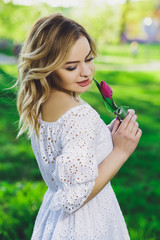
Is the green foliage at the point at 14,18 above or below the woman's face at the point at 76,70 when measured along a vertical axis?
below

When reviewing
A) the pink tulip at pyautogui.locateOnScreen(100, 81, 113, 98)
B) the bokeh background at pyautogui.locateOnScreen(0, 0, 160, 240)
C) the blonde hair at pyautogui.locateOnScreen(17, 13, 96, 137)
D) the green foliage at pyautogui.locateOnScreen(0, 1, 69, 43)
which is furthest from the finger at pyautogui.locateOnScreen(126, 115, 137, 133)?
the green foliage at pyautogui.locateOnScreen(0, 1, 69, 43)

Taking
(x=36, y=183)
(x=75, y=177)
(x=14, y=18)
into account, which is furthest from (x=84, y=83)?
(x=14, y=18)

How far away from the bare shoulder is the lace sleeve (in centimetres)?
9

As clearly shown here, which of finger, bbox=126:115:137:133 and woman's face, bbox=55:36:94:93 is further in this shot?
finger, bbox=126:115:137:133

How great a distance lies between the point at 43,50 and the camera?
142 centimetres

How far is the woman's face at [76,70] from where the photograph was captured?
4.72 ft

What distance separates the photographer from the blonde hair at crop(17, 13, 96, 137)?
1418 mm

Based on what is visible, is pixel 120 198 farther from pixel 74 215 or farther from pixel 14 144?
pixel 14 144

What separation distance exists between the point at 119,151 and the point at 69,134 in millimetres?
261

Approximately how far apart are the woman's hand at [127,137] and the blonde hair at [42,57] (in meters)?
0.34

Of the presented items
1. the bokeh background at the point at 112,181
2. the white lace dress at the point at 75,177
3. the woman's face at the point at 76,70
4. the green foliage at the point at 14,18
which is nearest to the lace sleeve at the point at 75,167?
the white lace dress at the point at 75,177

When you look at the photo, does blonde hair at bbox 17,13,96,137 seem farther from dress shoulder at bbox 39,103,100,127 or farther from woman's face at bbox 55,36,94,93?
dress shoulder at bbox 39,103,100,127

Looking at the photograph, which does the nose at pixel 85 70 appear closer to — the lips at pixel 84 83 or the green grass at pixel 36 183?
the lips at pixel 84 83

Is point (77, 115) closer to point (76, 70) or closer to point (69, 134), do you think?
point (69, 134)
